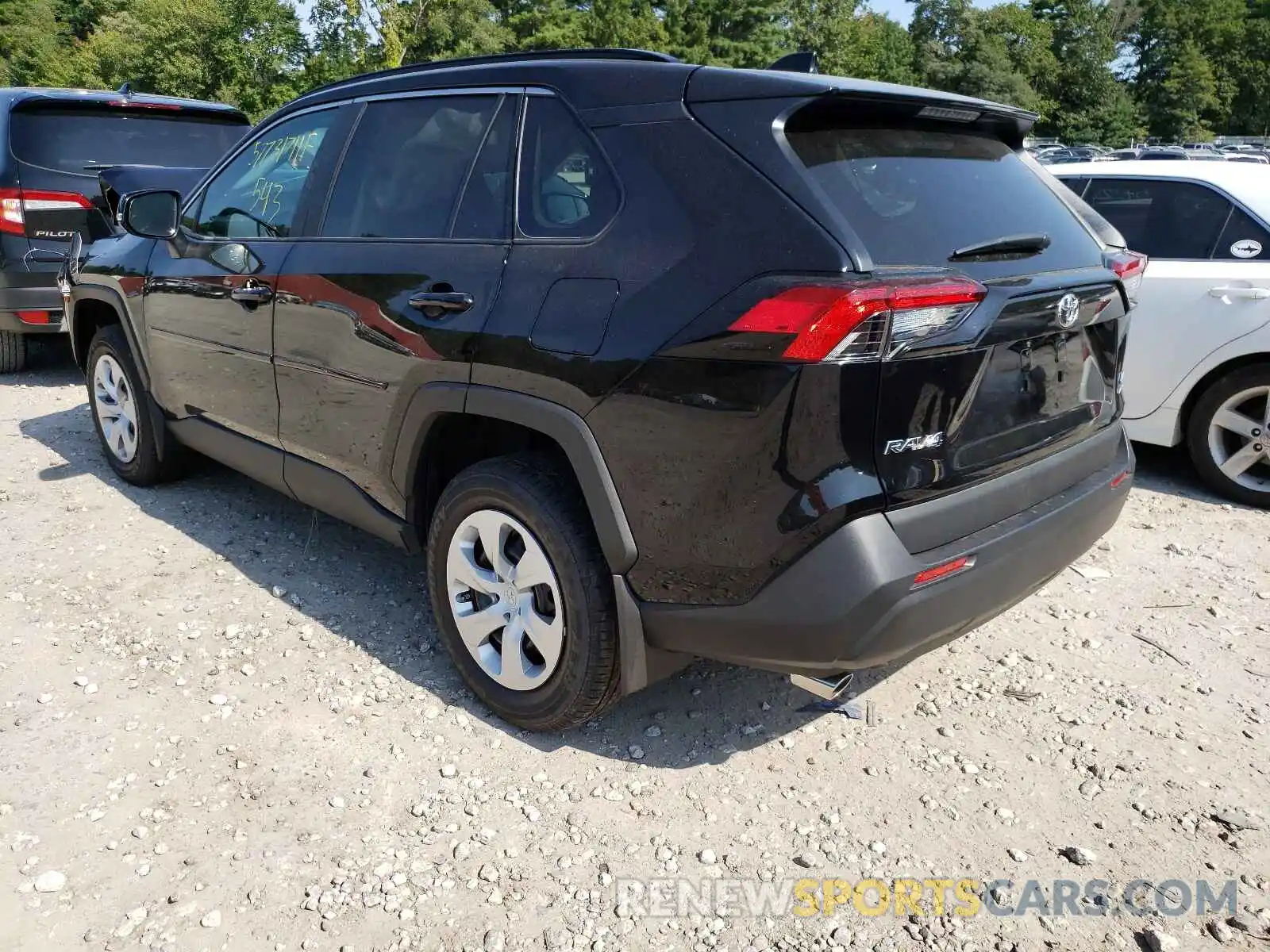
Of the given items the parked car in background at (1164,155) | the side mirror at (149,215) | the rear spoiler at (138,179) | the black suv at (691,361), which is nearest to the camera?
the black suv at (691,361)

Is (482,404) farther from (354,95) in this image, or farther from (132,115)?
(132,115)

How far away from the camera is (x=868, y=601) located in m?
2.13

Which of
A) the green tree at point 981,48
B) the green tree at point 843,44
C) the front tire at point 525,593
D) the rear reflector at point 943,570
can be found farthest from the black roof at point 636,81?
the green tree at point 981,48

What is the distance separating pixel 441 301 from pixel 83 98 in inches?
215

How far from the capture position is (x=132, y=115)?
6.92m

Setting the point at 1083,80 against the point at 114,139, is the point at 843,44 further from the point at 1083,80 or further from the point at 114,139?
the point at 114,139

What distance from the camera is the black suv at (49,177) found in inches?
254

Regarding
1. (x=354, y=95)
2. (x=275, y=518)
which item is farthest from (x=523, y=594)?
(x=275, y=518)

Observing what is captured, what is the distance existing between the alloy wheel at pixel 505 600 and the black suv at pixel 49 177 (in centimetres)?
477

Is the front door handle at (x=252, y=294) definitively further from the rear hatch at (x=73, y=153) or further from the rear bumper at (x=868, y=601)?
the rear hatch at (x=73, y=153)

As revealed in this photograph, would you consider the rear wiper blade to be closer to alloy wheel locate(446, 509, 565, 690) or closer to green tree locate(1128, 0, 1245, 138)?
alloy wheel locate(446, 509, 565, 690)

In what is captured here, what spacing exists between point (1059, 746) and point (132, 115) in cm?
715

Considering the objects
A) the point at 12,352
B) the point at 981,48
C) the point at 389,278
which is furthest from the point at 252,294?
the point at 981,48

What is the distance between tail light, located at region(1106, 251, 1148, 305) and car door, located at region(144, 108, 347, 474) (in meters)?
2.54
